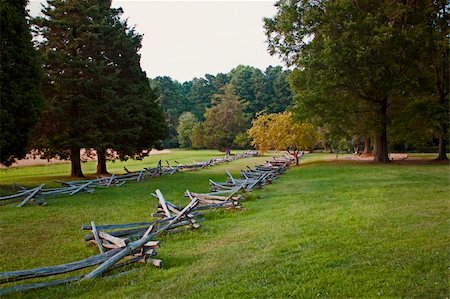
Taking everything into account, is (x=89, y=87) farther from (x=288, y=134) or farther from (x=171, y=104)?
(x=171, y=104)

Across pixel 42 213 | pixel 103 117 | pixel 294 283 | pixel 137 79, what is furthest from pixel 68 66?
pixel 294 283

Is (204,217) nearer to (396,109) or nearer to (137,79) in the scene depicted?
(137,79)

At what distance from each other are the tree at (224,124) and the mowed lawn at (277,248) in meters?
52.7

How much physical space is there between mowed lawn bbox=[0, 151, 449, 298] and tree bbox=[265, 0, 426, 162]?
14.2 metres

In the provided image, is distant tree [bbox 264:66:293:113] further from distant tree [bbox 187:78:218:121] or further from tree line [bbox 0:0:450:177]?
tree line [bbox 0:0:450:177]

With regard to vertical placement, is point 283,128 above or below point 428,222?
above

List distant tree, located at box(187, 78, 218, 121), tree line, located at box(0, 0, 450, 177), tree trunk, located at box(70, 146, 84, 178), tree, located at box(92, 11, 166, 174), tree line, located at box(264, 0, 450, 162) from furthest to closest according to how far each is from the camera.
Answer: distant tree, located at box(187, 78, 218, 121) < tree line, located at box(264, 0, 450, 162) < tree trunk, located at box(70, 146, 84, 178) < tree, located at box(92, 11, 166, 174) < tree line, located at box(0, 0, 450, 177)

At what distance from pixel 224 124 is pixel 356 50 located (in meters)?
45.5

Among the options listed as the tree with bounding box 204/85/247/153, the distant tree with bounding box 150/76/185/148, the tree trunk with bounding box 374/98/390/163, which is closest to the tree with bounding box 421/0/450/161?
the tree trunk with bounding box 374/98/390/163

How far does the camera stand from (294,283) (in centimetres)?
532

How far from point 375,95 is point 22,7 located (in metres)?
22.6

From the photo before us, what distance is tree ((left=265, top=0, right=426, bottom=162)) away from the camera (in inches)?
1008

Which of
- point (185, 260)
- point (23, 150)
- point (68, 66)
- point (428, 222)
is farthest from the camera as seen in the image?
point (68, 66)

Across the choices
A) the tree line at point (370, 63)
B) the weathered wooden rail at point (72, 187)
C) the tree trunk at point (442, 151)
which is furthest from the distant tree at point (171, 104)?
the tree trunk at point (442, 151)
